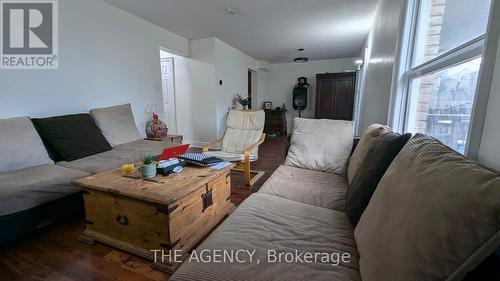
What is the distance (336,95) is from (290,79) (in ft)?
5.69

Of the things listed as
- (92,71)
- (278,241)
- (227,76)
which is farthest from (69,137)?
(227,76)

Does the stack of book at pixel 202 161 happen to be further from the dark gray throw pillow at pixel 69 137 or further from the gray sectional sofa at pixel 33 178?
the dark gray throw pillow at pixel 69 137

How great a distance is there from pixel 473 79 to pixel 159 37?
4011mm

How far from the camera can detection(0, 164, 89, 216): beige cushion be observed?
1.45 metres

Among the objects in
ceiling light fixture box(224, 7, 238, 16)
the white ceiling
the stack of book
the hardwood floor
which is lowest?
the hardwood floor

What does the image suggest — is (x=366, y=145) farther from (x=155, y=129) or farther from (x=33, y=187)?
(x=155, y=129)

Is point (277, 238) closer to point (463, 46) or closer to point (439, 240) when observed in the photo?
point (439, 240)

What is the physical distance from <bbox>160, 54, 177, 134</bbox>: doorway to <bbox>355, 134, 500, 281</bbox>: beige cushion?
4779 millimetres

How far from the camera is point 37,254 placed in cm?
151

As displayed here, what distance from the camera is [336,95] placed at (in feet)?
18.8

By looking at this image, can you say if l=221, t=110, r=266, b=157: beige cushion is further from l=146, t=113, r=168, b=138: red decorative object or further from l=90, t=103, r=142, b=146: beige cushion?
l=90, t=103, r=142, b=146: beige cushion

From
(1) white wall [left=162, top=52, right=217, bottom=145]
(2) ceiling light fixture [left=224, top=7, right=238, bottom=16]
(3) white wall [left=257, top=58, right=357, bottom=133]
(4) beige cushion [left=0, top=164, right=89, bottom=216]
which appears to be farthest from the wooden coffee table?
(3) white wall [left=257, top=58, right=357, bottom=133]

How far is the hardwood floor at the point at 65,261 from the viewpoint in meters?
1.34

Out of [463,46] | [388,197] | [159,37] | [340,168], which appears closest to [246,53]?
[159,37]
